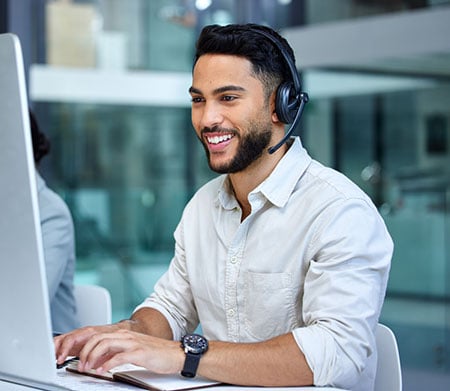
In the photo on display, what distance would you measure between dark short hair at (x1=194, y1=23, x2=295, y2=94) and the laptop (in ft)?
2.46

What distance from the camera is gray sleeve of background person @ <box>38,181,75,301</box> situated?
2.54 meters

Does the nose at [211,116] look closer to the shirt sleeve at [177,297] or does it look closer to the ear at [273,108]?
the ear at [273,108]

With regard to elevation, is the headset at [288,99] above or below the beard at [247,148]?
above

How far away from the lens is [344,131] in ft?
17.1

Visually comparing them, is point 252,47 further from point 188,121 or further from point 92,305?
point 188,121

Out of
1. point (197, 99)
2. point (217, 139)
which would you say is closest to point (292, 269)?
point (217, 139)

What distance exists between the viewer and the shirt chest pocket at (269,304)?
1.85m

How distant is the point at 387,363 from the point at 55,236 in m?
1.12

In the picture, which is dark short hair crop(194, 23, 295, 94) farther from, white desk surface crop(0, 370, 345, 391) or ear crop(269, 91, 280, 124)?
white desk surface crop(0, 370, 345, 391)

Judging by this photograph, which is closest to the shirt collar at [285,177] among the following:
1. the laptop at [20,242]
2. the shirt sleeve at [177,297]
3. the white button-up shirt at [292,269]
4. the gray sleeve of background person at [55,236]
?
the white button-up shirt at [292,269]

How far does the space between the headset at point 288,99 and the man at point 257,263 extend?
16 millimetres

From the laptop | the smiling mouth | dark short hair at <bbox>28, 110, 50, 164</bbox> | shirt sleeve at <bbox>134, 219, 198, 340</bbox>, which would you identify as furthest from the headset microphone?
dark short hair at <bbox>28, 110, 50, 164</bbox>

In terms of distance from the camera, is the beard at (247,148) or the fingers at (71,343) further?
the beard at (247,148)

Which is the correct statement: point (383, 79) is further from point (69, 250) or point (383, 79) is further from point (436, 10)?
point (69, 250)
